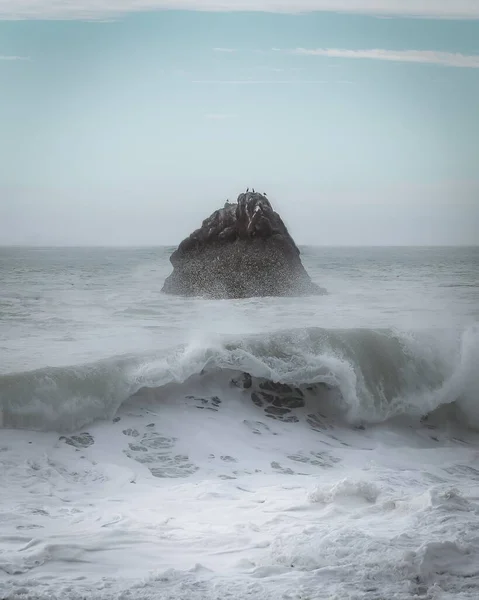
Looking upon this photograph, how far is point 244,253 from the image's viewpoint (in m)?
7.60

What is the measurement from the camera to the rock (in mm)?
7621

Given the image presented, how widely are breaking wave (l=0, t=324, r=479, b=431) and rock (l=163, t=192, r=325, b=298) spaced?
234 cm

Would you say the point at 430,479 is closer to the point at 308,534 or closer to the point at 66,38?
the point at 308,534

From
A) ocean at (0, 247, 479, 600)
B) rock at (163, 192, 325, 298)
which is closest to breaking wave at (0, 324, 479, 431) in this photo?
ocean at (0, 247, 479, 600)

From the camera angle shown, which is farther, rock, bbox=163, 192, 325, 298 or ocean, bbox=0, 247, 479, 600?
rock, bbox=163, 192, 325, 298

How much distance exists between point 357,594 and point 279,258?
5.66 m

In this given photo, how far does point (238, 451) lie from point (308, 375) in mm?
1074

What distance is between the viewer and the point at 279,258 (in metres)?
7.74

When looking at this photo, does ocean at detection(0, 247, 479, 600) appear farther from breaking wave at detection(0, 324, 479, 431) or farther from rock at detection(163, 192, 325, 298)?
rock at detection(163, 192, 325, 298)

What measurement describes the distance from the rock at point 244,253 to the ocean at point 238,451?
303mm

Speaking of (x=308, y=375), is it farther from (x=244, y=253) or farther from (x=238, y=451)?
(x=244, y=253)

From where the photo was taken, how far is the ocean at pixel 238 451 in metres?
2.41

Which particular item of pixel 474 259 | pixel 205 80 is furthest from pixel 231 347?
pixel 474 259

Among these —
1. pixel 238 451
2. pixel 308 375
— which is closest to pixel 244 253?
pixel 308 375
